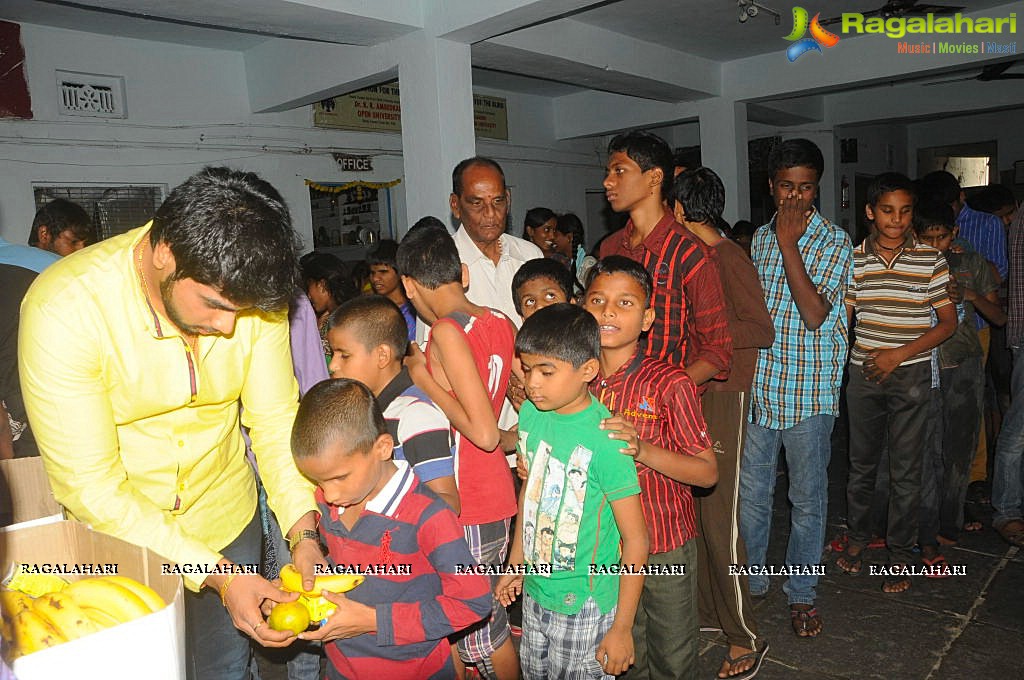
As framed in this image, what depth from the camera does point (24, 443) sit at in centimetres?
287

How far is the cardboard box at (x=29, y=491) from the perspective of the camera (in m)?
1.74

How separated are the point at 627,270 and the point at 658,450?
603 mm

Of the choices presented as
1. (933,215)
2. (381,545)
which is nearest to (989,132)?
(933,215)

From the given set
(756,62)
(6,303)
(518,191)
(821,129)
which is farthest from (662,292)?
(821,129)

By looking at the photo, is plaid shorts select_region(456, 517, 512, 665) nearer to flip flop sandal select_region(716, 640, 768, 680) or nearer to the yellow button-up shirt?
the yellow button-up shirt

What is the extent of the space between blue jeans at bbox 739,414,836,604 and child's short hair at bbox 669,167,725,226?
94 cm

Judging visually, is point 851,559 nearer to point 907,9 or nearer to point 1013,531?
point 1013,531

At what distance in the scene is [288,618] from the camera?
4.81 ft

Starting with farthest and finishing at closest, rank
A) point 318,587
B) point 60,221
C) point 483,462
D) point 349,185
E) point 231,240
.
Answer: point 349,185, point 60,221, point 483,462, point 318,587, point 231,240

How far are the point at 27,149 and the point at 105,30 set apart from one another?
4.06 feet

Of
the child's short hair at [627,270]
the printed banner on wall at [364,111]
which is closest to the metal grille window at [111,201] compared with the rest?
the printed banner on wall at [364,111]

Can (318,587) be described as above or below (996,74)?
below

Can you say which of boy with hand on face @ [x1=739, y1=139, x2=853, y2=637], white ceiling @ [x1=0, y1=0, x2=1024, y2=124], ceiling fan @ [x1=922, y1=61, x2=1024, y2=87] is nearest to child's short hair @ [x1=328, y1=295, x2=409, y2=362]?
boy with hand on face @ [x1=739, y1=139, x2=853, y2=637]

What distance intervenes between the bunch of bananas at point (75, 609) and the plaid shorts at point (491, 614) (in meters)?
1.17
